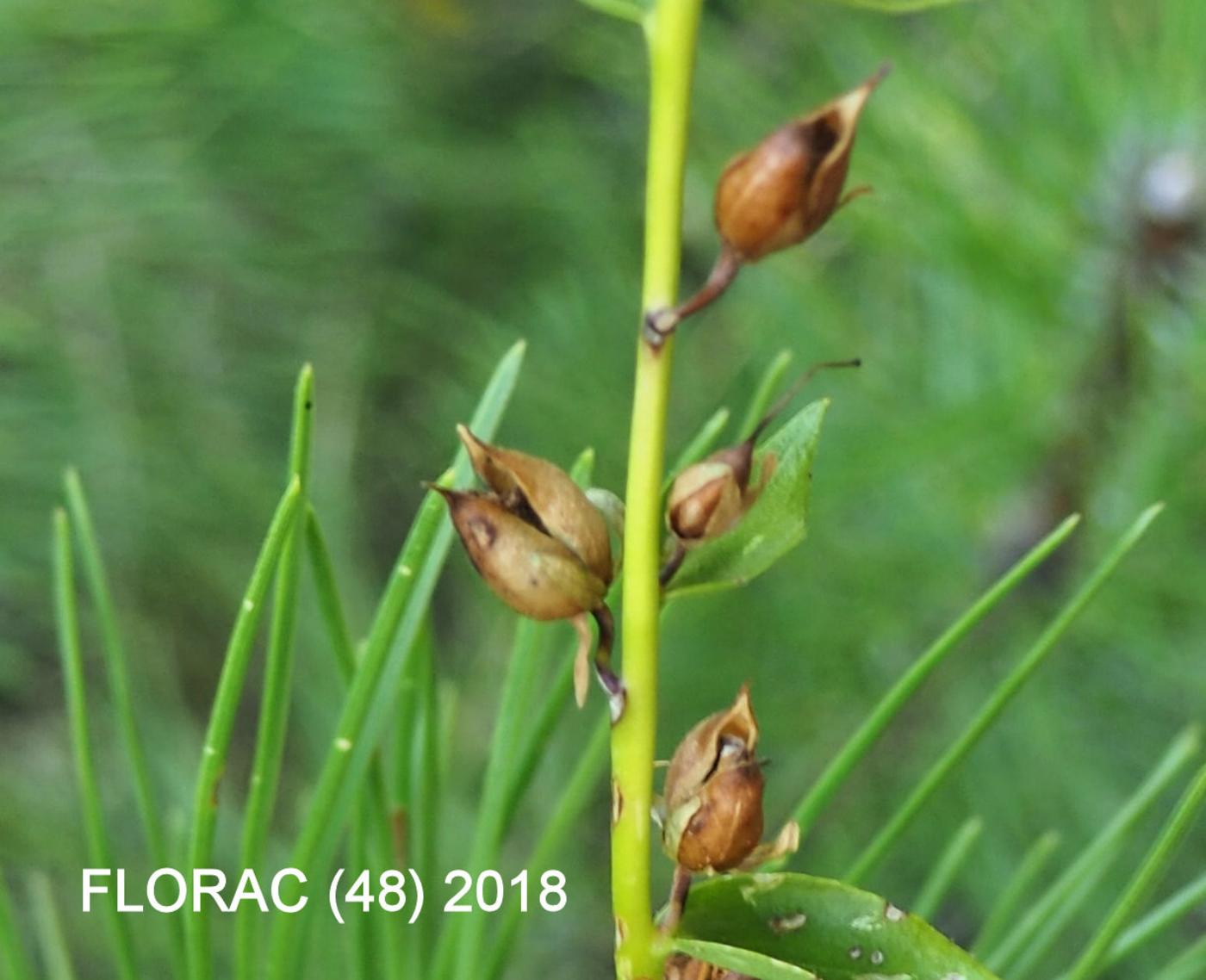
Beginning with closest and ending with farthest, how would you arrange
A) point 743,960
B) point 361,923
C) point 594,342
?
point 743,960 < point 361,923 < point 594,342

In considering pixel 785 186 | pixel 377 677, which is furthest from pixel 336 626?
pixel 785 186

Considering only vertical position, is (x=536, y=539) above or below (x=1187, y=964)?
above

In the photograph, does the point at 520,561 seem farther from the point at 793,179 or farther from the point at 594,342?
the point at 594,342

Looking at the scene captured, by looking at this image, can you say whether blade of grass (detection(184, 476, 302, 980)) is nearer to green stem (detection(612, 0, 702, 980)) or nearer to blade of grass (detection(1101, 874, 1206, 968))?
green stem (detection(612, 0, 702, 980))

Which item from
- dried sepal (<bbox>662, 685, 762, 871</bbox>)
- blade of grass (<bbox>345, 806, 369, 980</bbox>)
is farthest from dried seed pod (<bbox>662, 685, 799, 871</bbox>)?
blade of grass (<bbox>345, 806, 369, 980</bbox>)

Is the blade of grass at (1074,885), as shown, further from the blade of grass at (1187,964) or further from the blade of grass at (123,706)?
the blade of grass at (123,706)

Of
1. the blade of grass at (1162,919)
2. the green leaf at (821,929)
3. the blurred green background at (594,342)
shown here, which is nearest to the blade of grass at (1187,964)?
the blade of grass at (1162,919)

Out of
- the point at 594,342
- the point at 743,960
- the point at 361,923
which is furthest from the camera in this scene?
the point at 594,342
